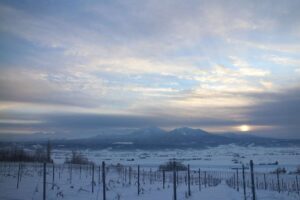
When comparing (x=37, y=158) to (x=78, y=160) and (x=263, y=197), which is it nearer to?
(x=78, y=160)

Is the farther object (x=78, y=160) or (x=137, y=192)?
(x=78, y=160)

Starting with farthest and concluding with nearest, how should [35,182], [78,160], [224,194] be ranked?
[78,160]
[35,182]
[224,194]

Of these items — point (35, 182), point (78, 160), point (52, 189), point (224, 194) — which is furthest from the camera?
point (78, 160)

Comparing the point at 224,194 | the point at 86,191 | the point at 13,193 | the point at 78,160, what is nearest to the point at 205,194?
the point at 224,194

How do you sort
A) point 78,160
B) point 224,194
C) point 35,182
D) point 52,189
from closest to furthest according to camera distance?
point 224,194 < point 52,189 < point 35,182 < point 78,160

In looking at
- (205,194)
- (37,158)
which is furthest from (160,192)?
(37,158)

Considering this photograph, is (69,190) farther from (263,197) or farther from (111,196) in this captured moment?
(263,197)

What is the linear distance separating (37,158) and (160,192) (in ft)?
139

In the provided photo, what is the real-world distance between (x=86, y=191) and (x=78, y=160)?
125 feet

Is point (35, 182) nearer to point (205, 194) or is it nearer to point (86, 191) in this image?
point (86, 191)

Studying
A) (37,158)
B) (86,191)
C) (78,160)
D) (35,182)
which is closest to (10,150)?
(37,158)

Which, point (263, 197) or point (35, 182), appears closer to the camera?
point (263, 197)

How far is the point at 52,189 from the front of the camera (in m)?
20.2

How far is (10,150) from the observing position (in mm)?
60781
